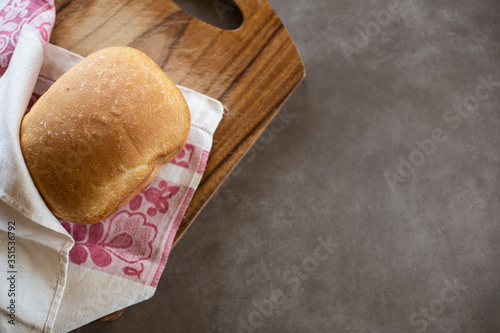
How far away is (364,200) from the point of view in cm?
105

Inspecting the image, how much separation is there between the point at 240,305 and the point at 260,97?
545mm

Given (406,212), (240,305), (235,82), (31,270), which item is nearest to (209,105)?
(235,82)

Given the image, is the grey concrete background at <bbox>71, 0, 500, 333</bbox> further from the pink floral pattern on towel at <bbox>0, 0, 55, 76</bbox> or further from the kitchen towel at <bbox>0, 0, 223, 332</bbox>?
the pink floral pattern on towel at <bbox>0, 0, 55, 76</bbox>

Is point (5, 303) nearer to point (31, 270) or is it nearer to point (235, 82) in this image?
point (31, 270)

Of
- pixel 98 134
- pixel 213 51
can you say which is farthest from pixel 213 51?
pixel 98 134

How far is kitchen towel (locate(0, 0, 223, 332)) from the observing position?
617mm

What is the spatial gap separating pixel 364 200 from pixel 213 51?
0.58m

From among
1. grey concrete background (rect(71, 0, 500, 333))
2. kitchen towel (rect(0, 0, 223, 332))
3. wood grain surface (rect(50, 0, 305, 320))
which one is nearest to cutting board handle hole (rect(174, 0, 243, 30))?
wood grain surface (rect(50, 0, 305, 320))

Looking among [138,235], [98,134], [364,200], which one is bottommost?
[364,200]

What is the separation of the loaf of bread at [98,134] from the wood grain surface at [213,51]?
0.48 feet

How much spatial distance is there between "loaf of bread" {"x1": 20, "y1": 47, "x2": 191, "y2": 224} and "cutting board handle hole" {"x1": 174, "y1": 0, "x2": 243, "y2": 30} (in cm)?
27

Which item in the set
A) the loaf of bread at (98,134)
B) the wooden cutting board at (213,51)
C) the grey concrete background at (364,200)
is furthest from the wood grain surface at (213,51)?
the grey concrete background at (364,200)

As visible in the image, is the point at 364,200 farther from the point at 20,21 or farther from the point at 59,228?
the point at 20,21

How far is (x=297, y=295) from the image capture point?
100cm
